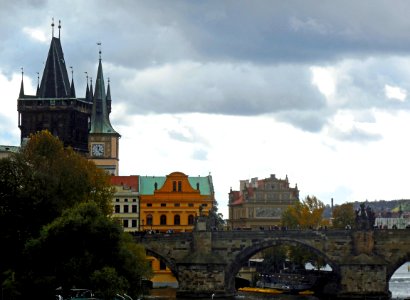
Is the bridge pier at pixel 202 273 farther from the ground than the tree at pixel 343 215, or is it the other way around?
the tree at pixel 343 215

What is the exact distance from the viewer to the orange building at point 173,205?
467ft

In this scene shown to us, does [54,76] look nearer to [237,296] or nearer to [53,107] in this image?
[53,107]

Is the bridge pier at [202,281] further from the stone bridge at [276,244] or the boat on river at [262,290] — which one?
the boat on river at [262,290]

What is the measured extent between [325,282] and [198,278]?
63.6 feet

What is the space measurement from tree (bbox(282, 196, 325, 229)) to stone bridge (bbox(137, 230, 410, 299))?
3867 centimetres

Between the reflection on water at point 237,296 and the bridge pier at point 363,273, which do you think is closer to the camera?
the bridge pier at point 363,273

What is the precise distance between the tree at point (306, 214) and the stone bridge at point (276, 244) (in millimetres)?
38666

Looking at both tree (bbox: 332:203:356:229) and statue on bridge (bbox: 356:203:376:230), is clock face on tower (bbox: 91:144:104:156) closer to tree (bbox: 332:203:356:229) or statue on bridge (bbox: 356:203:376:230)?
tree (bbox: 332:203:356:229)

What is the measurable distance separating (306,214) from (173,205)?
2533 cm

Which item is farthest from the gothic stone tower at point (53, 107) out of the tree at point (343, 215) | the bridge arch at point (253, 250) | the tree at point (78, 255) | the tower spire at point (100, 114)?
the tree at point (78, 255)

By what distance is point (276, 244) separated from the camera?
11619cm

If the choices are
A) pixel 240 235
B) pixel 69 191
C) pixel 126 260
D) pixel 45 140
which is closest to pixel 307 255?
pixel 240 235

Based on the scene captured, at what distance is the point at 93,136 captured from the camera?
545ft

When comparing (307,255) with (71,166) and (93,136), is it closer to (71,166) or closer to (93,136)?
(93,136)
